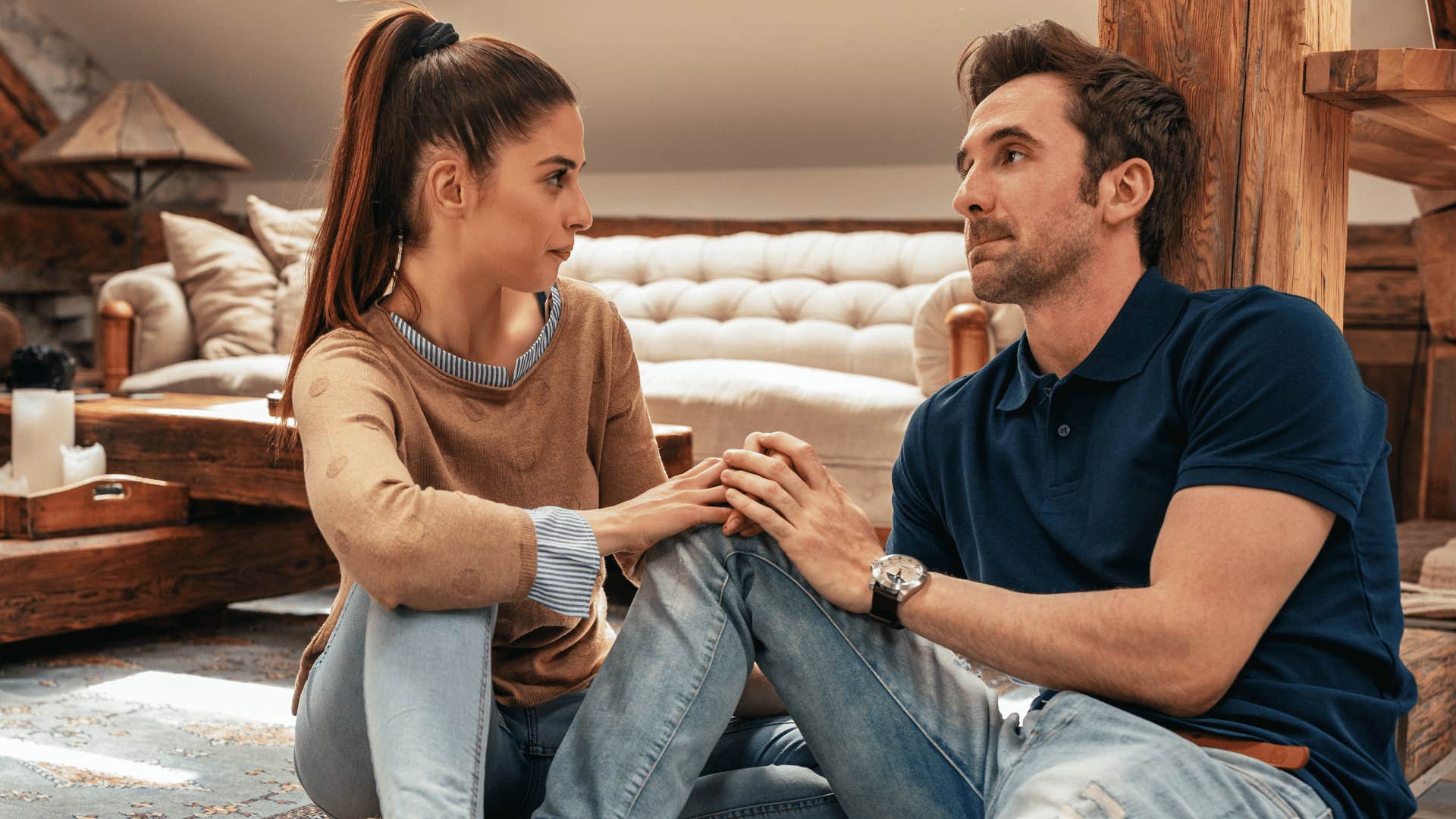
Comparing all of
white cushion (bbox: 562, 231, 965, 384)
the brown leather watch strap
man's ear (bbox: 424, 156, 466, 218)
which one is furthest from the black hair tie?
white cushion (bbox: 562, 231, 965, 384)

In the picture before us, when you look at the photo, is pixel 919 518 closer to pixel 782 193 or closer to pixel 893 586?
pixel 893 586

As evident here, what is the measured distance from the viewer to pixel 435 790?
109 cm

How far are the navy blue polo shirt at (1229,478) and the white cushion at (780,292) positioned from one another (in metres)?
2.59

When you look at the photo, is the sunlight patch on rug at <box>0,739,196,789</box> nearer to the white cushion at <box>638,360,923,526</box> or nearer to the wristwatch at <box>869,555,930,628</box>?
the wristwatch at <box>869,555,930,628</box>

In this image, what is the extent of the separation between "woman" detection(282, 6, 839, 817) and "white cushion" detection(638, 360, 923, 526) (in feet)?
5.85

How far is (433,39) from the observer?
1450 mm

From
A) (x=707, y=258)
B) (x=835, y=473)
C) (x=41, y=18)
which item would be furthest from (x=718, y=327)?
(x=41, y=18)

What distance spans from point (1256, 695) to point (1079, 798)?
0.71 ft

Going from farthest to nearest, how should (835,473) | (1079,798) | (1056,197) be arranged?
(835,473), (1056,197), (1079,798)

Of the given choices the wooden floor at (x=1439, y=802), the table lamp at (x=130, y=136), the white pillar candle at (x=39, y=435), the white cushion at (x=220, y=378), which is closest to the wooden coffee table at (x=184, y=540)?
the white pillar candle at (x=39, y=435)

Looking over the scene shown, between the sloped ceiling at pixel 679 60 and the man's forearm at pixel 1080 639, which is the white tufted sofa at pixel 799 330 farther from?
the man's forearm at pixel 1080 639

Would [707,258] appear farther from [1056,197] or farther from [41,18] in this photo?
[41,18]

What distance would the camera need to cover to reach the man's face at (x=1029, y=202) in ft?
4.47

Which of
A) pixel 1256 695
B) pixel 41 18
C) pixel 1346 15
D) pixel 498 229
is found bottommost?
pixel 1256 695
